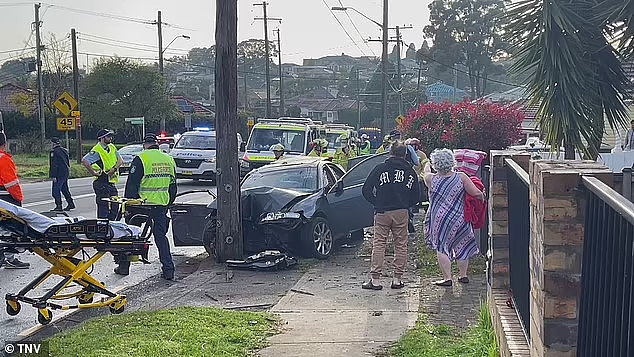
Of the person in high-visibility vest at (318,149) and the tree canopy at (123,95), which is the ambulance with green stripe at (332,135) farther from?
the tree canopy at (123,95)

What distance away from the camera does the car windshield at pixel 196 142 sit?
2872 centimetres

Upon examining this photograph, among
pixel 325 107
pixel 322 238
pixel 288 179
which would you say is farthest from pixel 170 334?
pixel 325 107

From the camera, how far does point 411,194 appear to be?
974 cm

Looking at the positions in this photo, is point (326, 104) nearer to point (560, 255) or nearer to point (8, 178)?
point (8, 178)

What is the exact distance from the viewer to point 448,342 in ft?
22.3

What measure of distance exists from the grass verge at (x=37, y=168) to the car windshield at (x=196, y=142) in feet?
28.3

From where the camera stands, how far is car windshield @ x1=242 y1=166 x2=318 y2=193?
12.9 m

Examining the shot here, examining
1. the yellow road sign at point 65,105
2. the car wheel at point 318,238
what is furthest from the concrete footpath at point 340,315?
the yellow road sign at point 65,105

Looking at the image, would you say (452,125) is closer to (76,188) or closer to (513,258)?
(513,258)

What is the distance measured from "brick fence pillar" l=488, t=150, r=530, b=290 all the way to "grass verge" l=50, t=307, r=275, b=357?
1.94m

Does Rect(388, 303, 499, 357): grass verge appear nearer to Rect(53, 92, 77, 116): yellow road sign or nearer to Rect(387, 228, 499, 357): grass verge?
Rect(387, 228, 499, 357): grass verge

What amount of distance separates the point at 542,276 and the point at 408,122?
552 inches

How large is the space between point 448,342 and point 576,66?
2677 mm

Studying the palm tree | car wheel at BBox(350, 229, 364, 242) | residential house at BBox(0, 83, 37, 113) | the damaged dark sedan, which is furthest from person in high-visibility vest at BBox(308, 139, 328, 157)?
residential house at BBox(0, 83, 37, 113)
